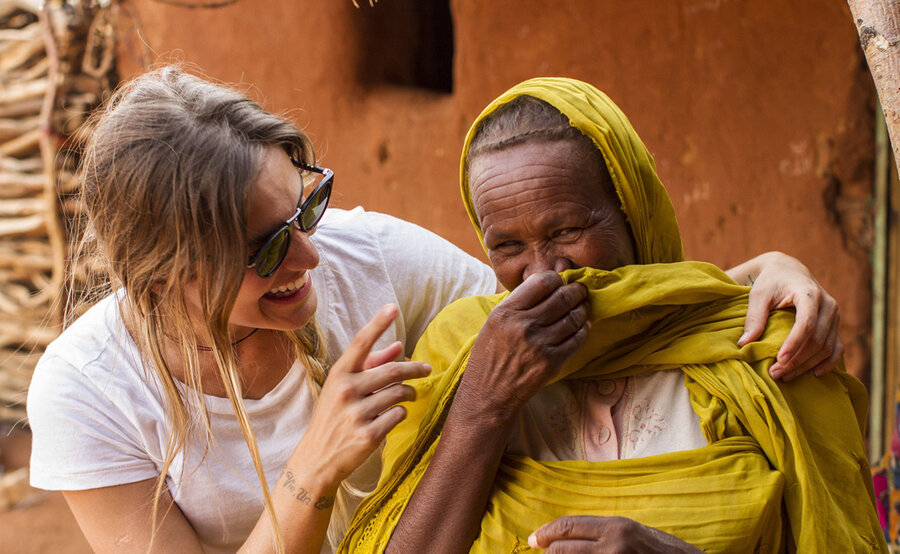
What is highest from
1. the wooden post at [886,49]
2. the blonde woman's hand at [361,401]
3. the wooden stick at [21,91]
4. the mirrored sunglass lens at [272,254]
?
the wooden post at [886,49]

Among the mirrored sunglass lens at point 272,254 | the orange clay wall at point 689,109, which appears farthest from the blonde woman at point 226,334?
the orange clay wall at point 689,109

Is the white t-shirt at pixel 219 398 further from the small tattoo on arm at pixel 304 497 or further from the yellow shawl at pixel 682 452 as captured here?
the yellow shawl at pixel 682 452

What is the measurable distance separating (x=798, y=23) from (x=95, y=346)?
269 cm

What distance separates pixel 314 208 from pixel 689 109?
6.60 ft

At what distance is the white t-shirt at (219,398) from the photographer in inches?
82.4

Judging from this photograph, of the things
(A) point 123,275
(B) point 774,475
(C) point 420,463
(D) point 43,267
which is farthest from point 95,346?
(D) point 43,267

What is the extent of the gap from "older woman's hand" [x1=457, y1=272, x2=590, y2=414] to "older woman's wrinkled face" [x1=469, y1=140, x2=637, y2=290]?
0.35 feet

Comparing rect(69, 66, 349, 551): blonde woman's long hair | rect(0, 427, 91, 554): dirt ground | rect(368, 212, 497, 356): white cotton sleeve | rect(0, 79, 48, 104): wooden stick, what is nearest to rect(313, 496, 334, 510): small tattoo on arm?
rect(69, 66, 349, 551): blonde woman's long hair

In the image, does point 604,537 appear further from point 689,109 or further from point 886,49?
point 689,109

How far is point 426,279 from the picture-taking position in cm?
241

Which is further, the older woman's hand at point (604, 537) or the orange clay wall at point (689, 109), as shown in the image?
the orange clay wall at point (689, 109)

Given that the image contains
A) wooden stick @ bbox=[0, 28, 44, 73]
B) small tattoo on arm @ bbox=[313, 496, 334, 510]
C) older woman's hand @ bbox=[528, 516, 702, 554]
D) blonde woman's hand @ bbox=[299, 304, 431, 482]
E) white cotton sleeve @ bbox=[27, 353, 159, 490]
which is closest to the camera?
older woman's hand @ bbox=[528, 516, 702, 554]

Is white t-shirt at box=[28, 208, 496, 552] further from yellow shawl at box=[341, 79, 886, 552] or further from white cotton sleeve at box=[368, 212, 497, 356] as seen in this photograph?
yellow shawl at box=[341, 79, 886, 552]

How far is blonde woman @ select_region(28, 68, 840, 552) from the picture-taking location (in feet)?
5.97
